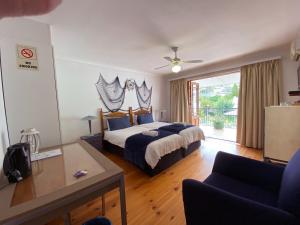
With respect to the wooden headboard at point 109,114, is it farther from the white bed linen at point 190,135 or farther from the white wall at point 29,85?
the white wall at point 29,85

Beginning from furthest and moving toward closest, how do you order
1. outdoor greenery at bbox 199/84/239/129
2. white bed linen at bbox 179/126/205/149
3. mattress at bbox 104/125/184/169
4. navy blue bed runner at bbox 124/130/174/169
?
outdoor greenery at bbox 199/84/239/129
white bed linen at bbox 179/126/205/149
navy blue bed runner at bbox 124/130/174/169
mattress at bbox 104/125/184/169

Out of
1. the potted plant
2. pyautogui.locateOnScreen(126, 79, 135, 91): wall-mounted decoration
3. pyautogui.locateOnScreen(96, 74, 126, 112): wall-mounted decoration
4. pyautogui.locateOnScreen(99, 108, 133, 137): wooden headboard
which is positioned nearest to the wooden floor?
pyautogui.locateOnScreen(99, 108, 133, 137): wooden headboard

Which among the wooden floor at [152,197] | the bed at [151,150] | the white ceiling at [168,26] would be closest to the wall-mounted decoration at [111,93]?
the white ceiling at [168,26]

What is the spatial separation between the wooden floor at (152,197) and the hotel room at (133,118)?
0.6 inches

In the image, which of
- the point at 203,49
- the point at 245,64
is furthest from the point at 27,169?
the point at 245,64

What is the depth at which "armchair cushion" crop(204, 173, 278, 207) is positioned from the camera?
120 centimetres

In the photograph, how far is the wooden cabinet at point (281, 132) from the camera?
93.5 inches

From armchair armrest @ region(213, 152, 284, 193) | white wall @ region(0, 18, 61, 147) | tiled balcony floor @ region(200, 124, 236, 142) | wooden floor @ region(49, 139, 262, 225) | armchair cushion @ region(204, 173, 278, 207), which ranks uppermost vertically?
white wall @ region(0, 18, 61, 147)

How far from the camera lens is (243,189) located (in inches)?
52.1

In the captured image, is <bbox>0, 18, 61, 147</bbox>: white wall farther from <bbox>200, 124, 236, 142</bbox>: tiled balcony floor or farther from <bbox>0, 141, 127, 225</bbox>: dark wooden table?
<bbox>200, 124, 236, 142</bbox>: tiled balcony floor

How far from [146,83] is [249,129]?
322 cm

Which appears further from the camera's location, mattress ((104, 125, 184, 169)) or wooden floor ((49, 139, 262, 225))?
mattress ((104, 125, 184, 169))

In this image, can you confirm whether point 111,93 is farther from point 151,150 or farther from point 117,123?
point 151,150

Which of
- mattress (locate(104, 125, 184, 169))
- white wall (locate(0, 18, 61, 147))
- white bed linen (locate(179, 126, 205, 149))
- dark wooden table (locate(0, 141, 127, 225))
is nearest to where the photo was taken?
dark wooden table (locate(0, 141, 127, 225))
